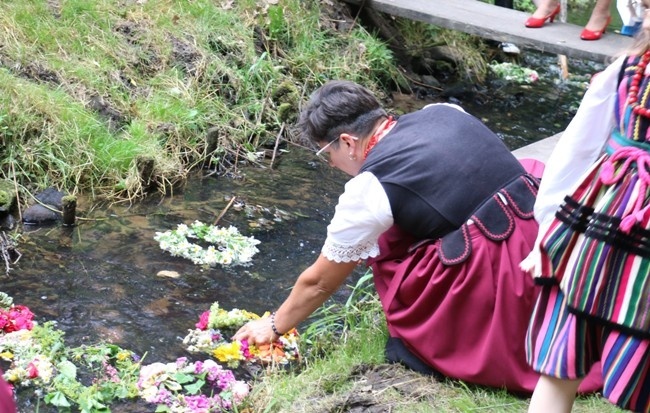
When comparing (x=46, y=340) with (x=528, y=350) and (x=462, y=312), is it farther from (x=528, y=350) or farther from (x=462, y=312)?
(x=528, y=350)

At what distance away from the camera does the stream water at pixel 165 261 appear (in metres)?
4.57

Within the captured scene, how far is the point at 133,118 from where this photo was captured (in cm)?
664

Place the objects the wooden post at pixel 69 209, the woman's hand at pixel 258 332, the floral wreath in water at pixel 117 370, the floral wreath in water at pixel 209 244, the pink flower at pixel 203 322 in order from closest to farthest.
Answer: the floral wreath in water at pixel 117 370 → the woman's hand at pixel 258 332 → the pink flower at pixel 203 322 → the floral wreath in water at pixel 209 244 → the wooden post at pixel 69 209

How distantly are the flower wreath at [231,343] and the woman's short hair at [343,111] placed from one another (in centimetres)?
103

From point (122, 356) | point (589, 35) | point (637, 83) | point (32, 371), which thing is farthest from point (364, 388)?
point (589, 35)

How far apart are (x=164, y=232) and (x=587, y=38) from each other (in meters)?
3.97

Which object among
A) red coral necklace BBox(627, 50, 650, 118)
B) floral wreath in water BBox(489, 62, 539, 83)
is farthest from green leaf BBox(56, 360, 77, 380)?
floral wreath in water BBox(489, 62, 539, 83)

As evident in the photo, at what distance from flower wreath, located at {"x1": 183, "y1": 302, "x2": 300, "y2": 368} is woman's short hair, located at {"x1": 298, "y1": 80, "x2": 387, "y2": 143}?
1.03m

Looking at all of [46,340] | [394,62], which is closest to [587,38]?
[394,62]

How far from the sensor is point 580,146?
269 cm

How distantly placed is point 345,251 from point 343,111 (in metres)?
0.57

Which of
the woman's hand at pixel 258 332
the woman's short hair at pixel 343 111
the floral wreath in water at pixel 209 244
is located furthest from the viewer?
the floral wreath in water at pixel 209 244

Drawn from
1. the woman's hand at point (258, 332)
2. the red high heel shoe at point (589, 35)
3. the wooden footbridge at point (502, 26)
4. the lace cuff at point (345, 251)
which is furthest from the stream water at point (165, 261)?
the red high heel shoe at point (589, 35)

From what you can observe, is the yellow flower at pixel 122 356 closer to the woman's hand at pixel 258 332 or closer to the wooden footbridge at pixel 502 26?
the woman's hand at pixel 258 332
